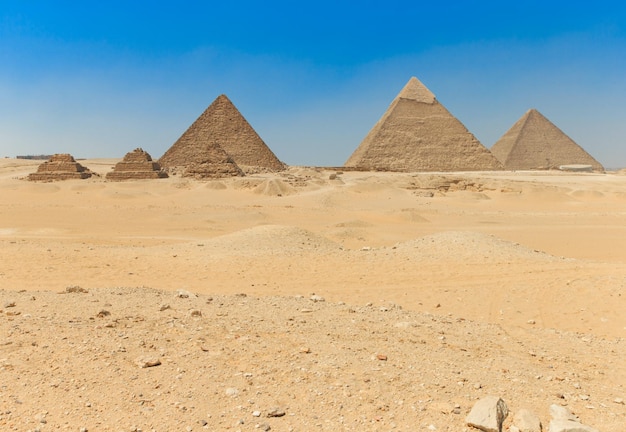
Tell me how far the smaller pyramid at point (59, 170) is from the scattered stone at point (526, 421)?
36.0m

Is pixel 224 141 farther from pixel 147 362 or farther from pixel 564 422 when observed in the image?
pixel 564 422

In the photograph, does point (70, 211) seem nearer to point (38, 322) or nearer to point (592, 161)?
point (38, 322)

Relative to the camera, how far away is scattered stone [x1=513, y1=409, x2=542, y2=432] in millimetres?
2734

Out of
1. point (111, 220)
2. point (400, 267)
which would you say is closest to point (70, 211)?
point (111, 220)

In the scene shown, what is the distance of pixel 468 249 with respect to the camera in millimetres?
9219

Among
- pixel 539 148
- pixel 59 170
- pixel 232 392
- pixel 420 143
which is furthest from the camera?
pixel 539 148

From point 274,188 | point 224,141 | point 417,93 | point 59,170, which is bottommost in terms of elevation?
point 274,188

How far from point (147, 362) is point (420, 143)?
69.0 metres

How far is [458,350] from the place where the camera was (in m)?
4.04

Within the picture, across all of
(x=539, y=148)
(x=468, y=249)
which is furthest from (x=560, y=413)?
(x=539, y=148)

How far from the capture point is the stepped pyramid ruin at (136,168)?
3494cm

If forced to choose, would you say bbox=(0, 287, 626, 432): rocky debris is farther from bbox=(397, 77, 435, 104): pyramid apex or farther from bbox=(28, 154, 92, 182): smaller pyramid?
bbox=(397, 77, 435, 104): pyramid apex

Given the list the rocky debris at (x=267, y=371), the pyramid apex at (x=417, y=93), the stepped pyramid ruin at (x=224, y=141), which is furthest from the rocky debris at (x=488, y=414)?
the pyramid apex at (x=417, y=93)

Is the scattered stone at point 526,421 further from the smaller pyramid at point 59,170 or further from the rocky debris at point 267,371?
the smaller pyramid at point 59,170
